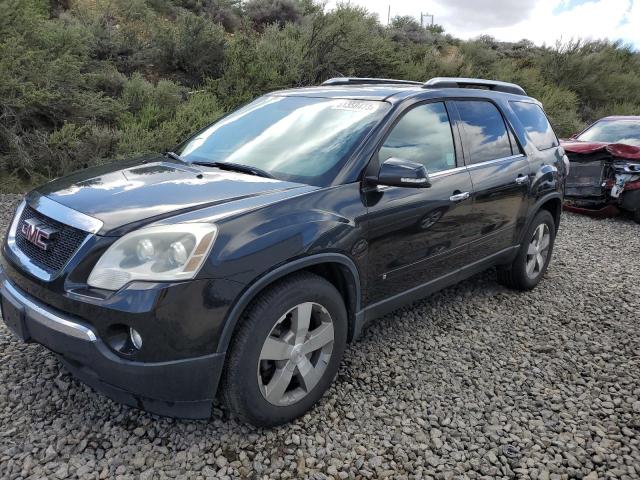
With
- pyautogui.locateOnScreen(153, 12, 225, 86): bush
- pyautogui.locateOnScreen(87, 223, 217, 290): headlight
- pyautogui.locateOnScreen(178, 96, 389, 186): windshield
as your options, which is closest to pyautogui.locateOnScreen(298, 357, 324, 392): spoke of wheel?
pyautogui.locateOnScreen(87, 223, 217, 290): headlight

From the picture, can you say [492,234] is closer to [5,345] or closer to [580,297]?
[580,297]

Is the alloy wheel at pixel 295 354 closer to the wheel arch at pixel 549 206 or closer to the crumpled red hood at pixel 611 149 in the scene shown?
the wheel arch at pixel 549 206

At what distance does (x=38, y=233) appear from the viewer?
8.13 feet

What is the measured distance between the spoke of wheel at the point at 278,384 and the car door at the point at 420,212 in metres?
0.70

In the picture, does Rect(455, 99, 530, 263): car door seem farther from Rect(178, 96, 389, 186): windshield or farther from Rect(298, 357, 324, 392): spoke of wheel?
Rect(298, 357, 324, 392): spoke of wheel

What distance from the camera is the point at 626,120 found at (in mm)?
9359

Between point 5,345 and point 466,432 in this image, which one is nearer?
point 466,432

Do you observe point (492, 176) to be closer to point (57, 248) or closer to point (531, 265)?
point (531, 265)

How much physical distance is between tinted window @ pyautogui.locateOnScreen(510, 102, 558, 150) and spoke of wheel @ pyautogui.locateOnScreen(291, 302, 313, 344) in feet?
9.53

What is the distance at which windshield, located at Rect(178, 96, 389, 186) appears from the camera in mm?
2992

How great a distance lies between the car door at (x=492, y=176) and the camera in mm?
3770

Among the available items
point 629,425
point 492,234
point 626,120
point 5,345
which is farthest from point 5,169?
point 626,120

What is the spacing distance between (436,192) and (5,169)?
5820 millimetres

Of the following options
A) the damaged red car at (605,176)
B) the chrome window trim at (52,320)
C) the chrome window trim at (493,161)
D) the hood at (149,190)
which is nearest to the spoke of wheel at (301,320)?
the hood at (149,190)
